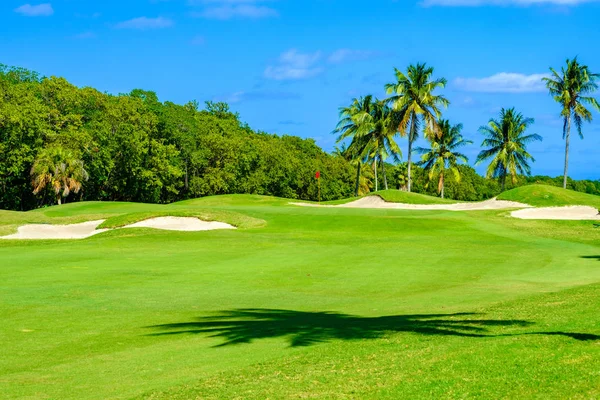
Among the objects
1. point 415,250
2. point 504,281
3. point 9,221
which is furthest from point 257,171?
point 504,281

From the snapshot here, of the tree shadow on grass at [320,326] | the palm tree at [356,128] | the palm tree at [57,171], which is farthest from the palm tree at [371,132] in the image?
the tree shadow on grass at [320,326]

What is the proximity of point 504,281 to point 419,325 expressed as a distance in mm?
8884

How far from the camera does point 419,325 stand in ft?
41.5

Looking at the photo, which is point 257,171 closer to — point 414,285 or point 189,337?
point 414,285

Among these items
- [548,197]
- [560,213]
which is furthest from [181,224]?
[548,197]

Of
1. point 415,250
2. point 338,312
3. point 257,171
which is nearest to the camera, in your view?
point 338,312

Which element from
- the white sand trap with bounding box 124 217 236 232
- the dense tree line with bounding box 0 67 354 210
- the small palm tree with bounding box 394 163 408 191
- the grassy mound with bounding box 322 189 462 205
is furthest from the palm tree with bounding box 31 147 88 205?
the small palm tree with bounding box 394 163 408 191

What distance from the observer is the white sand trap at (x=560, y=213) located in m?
46.5

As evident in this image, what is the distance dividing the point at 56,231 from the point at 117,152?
153 feet

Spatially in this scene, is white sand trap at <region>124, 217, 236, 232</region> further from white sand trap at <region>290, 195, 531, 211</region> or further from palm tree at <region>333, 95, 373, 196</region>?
palm tree at <region>333, 95, 373, 196</region>

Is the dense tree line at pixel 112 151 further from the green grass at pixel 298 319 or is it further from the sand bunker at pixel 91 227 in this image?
the green grass at pixel 298 319

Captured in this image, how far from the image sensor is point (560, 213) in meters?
47.8

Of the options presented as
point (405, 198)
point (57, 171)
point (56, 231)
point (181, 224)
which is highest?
point (57, 171)

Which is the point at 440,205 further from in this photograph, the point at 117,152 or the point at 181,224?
the point at 117,152
